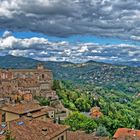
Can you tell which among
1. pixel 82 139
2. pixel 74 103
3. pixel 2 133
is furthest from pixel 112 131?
pixel 2 133

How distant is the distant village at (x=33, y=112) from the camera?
4415 centimetres

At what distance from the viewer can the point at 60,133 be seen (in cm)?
4716

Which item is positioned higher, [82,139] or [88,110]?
[82,139]

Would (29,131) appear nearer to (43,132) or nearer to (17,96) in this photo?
(43,132)

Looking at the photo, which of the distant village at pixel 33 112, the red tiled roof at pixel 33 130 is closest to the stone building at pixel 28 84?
the distant village at pixel 33 112

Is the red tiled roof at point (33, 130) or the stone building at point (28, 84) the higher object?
the red tiled roof at point (33, 130)

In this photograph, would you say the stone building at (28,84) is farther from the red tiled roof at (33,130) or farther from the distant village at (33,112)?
the red tiled roof at (33,130)

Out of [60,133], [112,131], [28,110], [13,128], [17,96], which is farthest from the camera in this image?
[17,96]

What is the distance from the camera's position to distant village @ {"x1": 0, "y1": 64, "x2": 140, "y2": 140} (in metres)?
44.2

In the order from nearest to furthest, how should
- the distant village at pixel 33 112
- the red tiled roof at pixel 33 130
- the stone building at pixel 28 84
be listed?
the red tiled roof at pixel 33 130 → the distant village at pixel 33 112 → the stone building at pixel 28 84

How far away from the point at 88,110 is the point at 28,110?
70.4 metres

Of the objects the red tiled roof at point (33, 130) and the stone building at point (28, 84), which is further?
the stone building at point (28, 84)

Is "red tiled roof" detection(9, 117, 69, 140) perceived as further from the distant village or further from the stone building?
the stone building

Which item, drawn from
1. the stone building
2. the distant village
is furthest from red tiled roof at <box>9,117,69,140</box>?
the stone building
